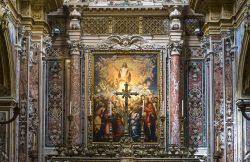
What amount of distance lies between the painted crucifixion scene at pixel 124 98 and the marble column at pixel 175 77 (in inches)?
23.1

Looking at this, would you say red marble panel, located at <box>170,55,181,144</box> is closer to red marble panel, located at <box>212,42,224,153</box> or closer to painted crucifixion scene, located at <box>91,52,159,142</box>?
painted crucifixion scene, located at <box>91,52,159,142</box>

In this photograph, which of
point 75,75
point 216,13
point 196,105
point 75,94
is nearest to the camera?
point 216,13

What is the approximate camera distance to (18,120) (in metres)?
21.9

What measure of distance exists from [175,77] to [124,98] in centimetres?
173

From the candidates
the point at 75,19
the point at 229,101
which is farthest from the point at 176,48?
the point at 75,19

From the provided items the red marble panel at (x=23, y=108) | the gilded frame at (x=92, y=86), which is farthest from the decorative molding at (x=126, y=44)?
the red marble panel at (x=23, y=108)

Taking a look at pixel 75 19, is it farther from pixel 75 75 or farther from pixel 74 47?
pixel 75 75

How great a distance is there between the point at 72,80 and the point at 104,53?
4.54 ft

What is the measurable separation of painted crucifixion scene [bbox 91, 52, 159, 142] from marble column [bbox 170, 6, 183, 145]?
23.1 inches

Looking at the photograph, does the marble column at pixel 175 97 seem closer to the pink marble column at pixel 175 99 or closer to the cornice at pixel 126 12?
the pink marble column at pixel 175 99

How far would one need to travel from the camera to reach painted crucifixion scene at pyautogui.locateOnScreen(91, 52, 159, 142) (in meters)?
24.8

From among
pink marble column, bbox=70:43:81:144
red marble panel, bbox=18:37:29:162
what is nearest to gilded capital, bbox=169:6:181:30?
pink marble column, bbox=70:43:81:144

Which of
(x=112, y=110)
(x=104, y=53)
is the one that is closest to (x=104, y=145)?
(x=112, y=110)

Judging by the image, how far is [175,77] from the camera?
24.7m
